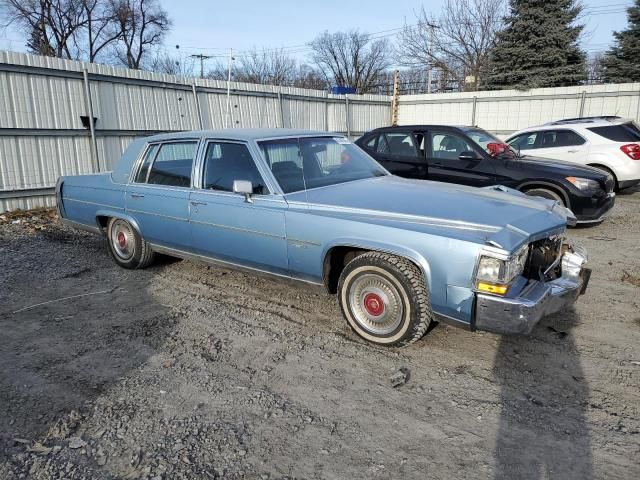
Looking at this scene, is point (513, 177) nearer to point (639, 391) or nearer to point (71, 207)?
point (639, 391)

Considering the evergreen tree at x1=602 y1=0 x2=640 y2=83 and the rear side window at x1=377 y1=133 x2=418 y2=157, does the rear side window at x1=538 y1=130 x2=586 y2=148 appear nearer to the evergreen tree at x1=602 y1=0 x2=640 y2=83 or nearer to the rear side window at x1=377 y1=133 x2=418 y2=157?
the rear side window at x1=377 y1=133 x2=418 y2=157

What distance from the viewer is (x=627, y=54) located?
25344 mm

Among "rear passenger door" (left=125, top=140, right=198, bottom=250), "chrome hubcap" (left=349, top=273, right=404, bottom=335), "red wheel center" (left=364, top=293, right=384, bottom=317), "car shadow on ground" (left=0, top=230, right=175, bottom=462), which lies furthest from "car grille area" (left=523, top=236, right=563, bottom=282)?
"rear passenger door" (left=125, top=140, right=198, bottom=250)

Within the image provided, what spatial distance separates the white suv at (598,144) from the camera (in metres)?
9.65

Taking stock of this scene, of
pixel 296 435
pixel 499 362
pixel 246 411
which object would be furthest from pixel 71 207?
pixel 499 362

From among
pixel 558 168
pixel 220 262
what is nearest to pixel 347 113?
pixel 558 168

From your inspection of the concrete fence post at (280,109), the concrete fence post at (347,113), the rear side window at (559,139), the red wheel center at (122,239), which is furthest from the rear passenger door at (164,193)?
the concrete fence post at (347,113)

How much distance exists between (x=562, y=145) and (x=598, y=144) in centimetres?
69

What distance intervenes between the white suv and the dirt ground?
6019 millimetres

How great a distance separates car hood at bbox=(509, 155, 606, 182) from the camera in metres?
6.84

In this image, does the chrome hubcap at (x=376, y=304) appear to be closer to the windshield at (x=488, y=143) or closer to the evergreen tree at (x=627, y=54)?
the windshield at (x=488, y=143)

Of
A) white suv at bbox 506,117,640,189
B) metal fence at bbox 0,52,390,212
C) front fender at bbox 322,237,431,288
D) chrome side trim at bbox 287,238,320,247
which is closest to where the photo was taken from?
front fender at bbox 322,237,431,288

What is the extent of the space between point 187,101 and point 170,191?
7.86 m

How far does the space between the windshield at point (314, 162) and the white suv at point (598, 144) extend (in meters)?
6.70
